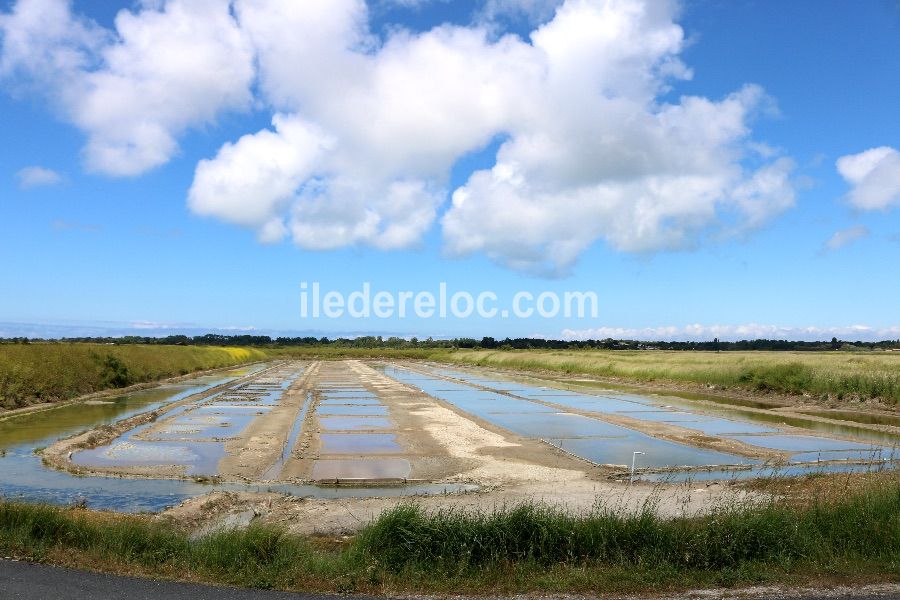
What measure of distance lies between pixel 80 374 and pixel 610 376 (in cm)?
3619

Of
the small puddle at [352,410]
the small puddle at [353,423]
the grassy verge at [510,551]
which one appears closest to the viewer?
the grassy verge at [510,551]

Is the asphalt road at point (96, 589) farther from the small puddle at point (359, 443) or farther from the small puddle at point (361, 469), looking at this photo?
the small puddle at point (359, 443)

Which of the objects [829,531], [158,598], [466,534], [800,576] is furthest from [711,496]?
[158,598]

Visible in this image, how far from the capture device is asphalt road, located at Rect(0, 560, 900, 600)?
5.45 m

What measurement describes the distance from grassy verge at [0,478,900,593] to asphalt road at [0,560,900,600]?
0.25m

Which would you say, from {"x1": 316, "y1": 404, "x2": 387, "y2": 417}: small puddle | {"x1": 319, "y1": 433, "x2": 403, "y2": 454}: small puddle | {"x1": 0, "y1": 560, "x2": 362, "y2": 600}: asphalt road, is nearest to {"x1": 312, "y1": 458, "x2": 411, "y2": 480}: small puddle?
{"x1": 319, "y1": 433, "x2": 403, "y2": 454}: small puddle

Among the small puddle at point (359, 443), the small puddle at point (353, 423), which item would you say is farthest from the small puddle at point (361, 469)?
the small puddle at point (353, 423)

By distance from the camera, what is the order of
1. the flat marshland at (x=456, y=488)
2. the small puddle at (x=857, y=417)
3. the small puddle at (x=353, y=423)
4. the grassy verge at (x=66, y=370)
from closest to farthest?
1. the flat marshland at (x=456, y=488)
2. the small puddle at (x=353, y=423)
3. the small puddle at (x=857, y=417)
4. the grassy verge at (x=66, y=370)

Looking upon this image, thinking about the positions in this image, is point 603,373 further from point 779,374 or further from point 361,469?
point 361,469

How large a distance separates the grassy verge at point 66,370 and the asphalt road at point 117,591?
21.7 m

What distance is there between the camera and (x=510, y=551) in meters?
6.84

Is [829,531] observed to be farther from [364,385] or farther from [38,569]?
[364,385]

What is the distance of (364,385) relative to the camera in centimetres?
4141

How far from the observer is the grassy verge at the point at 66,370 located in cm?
2555
